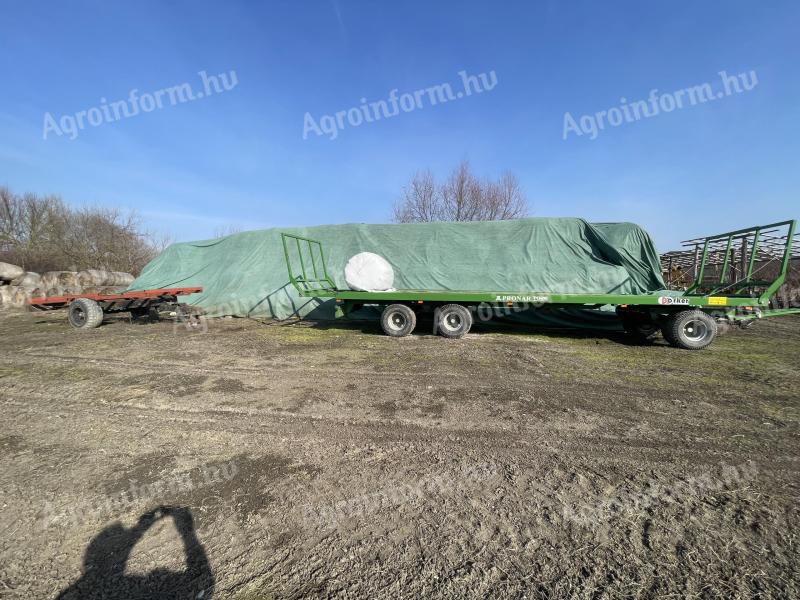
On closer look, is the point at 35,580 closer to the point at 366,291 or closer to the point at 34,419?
the point at 34,419

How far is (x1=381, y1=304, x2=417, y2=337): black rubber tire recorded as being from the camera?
8016 mm

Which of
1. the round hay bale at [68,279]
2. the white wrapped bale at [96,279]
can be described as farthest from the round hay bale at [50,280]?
the white wrapped bale at [96,279]

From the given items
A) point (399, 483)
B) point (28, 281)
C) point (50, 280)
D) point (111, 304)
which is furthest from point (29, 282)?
point (399, 483)

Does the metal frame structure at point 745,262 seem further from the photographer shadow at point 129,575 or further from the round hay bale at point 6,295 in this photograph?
the round hay bale at point 6,295

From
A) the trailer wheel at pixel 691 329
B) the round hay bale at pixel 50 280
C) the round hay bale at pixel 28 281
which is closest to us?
the trailer wheel at pixel 691 329

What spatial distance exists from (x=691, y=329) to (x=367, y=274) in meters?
6.95

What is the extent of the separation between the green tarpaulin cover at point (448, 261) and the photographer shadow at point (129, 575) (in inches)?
354

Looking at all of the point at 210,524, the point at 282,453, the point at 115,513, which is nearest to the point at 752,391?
the point at 282,453

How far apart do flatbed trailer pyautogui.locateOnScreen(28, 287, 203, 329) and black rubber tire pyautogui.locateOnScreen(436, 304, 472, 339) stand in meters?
6.95

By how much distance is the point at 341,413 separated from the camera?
12.2 ft

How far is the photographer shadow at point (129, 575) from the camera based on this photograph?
162 centimetres

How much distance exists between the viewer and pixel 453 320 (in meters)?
7.89

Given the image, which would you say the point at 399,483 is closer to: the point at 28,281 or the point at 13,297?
the point at 13,297

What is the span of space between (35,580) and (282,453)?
144cm
